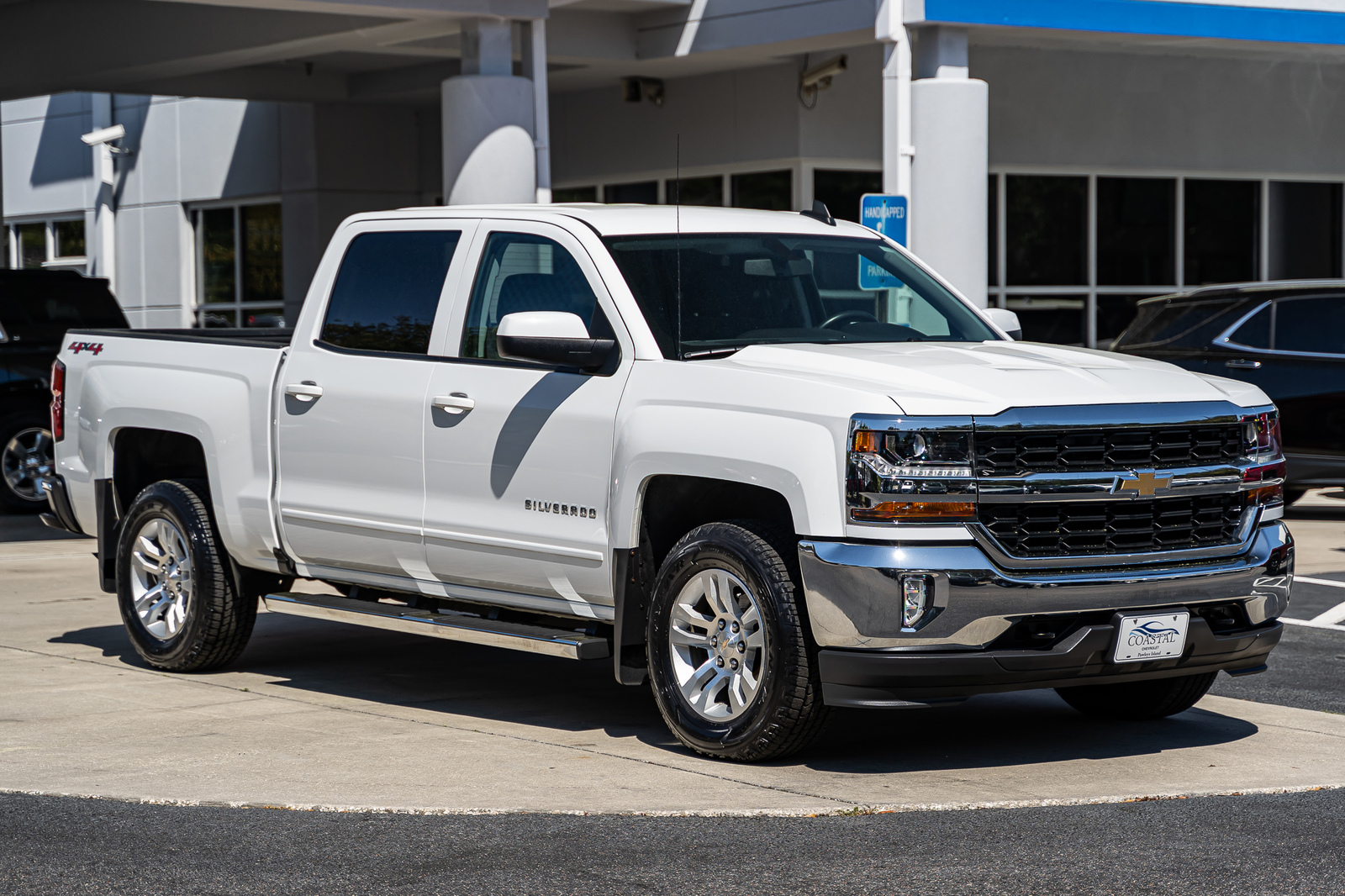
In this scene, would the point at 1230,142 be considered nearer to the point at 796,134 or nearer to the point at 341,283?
the point at 796,134

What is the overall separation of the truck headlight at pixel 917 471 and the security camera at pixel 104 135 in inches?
950

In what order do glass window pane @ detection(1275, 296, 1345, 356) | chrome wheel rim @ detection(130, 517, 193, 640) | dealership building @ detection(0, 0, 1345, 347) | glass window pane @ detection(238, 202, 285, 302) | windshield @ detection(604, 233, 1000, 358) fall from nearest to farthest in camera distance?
windshield @ detection(604, 233, 1000, 358) < chrome wheel rim @ detection(130, 517, 193, 640) < glass window pane @ detection(1275, 296, 1345, 356) < dealership building @ detection(0, 0, 1345, 347) < glass window pane @ detection(238, 202, 285, 302)

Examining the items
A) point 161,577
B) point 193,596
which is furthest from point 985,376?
point 161,577

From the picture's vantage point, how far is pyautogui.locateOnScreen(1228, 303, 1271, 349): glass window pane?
1475 centimetres

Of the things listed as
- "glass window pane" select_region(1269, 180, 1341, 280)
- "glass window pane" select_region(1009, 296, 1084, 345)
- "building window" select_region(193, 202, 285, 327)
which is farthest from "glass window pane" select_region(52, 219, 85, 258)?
"glass window pane" select_region(1269, 180, 1341, 280)

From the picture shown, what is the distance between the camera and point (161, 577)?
9.02m

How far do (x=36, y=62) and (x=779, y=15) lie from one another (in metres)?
8.53

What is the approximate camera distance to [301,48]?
19.6m

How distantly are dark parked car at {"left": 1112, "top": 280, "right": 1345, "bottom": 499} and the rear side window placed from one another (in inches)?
323

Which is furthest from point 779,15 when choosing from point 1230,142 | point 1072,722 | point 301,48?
point 1072,722

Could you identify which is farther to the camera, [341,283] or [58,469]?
[58,469]

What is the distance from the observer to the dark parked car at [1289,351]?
14.4 metres


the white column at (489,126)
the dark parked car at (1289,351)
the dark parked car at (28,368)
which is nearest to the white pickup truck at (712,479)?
the dark parked car at (1289,351)

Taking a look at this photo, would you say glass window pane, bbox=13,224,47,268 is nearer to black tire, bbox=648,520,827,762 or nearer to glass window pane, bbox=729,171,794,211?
glass window pane, bbox=729,171,794,211
